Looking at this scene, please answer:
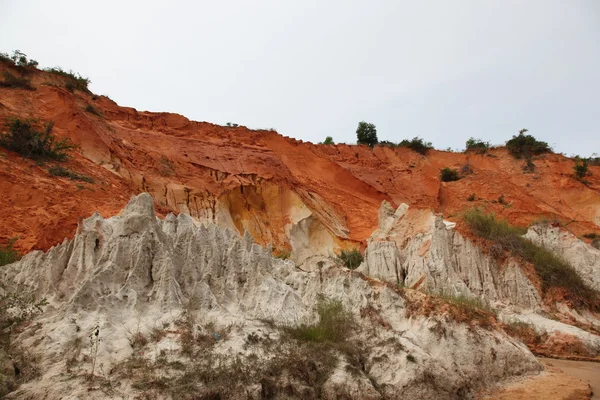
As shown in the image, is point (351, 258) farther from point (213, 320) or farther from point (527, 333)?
point (213, 320)

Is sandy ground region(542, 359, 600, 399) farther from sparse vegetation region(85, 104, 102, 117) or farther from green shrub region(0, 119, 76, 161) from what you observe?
sparse vegetation region(85, 104, 102, 117)

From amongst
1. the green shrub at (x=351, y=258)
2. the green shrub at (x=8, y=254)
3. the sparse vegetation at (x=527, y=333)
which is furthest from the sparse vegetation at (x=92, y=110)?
the sparse vegetation at (x=527, y=333)

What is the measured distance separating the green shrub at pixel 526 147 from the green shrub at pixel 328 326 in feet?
117

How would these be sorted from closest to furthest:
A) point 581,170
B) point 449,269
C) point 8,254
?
point 8,254
point 449,269
point 581,170

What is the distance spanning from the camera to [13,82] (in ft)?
82.7

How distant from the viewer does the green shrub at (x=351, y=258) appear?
22188 millimetres

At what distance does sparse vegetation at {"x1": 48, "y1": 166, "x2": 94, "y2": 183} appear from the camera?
61.6 ft

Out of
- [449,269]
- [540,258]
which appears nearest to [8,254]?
[449,269]

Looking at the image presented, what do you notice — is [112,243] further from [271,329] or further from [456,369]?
[456,369]

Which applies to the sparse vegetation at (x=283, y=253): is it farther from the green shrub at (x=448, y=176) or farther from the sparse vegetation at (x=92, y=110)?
the green shrub at (x=448, y=176)

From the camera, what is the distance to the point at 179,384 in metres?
7.55

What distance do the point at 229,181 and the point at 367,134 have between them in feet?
65.7

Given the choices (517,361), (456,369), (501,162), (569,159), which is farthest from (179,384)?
(569,159)

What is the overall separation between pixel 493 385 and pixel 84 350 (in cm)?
740
